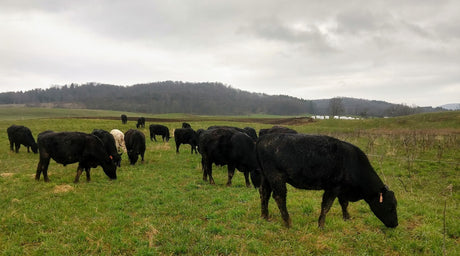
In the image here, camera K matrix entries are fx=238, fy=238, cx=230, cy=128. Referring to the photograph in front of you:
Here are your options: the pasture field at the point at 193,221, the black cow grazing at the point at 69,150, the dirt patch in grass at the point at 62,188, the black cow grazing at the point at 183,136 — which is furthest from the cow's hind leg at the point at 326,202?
the black cow grazing at the point at 183,136

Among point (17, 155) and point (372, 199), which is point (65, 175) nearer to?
point (17, 155)

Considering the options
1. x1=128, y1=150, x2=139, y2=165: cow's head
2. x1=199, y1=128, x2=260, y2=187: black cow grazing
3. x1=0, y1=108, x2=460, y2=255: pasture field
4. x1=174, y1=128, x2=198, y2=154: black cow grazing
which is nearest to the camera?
x1=0, y1=108, x2=460, y2=255: pasture field

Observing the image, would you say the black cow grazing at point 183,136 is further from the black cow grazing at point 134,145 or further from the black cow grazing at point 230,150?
the black cow grazing at point 230,150

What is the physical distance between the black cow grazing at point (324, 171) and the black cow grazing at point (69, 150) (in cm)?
814

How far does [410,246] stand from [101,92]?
22190cm

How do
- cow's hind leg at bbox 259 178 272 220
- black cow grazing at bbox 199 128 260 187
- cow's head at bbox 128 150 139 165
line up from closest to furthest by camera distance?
1. cow's hind leg at bbox 259 178 272 220
2. black cow grazing at bbox 199 128 260 187
3. cow's head at bbox 128 150 139 165

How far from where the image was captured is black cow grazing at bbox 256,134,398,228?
229 inches

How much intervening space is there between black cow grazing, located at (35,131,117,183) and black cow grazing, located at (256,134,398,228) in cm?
814

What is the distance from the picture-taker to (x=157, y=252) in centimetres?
503

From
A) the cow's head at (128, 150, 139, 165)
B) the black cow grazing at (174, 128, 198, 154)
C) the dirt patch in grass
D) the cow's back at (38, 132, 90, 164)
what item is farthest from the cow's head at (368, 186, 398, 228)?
the black cow grazing at (174, 128, 198, 154)

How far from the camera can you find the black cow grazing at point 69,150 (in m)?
10.1

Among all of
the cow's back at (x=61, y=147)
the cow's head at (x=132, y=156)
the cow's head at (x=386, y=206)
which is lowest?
the cow's head at (x=132, y=156)

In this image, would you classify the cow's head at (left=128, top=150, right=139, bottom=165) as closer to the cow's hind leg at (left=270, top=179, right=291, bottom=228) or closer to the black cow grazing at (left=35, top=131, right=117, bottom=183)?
the black cow grazing at (left=35, top=131, right=117, bottom=183)

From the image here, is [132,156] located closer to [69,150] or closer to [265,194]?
[69,150]
